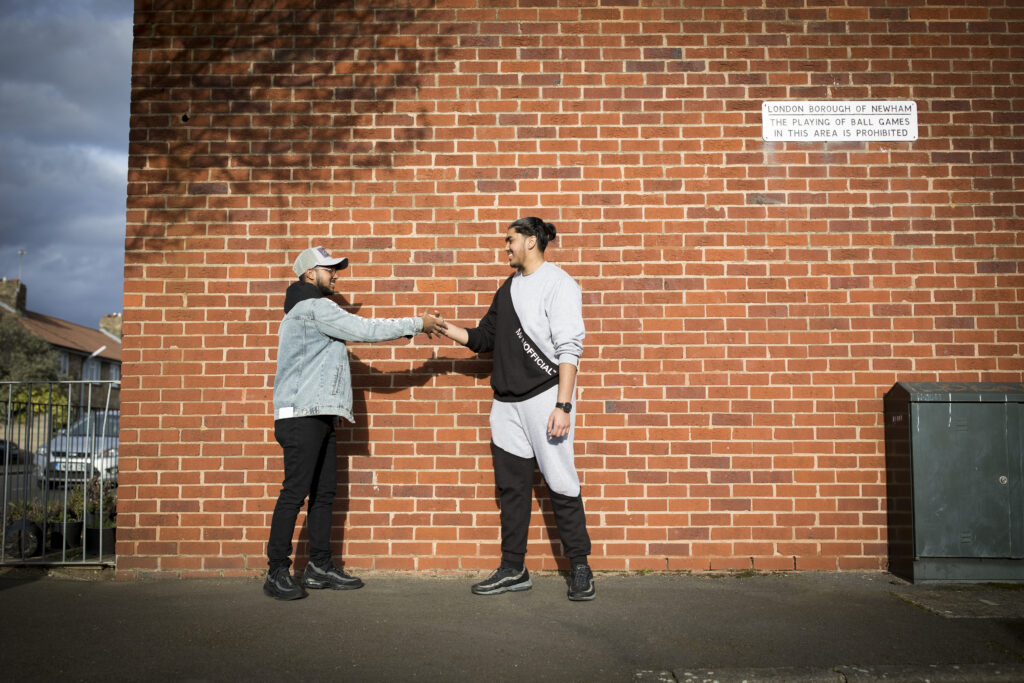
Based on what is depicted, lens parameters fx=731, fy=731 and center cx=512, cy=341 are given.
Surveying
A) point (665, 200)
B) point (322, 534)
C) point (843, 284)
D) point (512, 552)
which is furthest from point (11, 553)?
point (843, 284)

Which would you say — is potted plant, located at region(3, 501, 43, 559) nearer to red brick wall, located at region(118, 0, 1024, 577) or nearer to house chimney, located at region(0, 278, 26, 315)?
red brick wall, located at region(118, 0, 1024, 577)

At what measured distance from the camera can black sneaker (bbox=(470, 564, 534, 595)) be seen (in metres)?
4.28

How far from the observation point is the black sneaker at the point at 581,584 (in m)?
4.12

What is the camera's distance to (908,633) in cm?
352

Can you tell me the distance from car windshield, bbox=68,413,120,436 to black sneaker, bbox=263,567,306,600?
2.56m

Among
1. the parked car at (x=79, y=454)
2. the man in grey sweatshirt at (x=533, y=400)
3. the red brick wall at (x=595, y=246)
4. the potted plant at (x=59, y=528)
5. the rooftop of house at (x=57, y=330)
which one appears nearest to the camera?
the man in grey sweatshirt at (x=533, y=400)

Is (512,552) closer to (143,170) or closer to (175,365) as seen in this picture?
(175,365)

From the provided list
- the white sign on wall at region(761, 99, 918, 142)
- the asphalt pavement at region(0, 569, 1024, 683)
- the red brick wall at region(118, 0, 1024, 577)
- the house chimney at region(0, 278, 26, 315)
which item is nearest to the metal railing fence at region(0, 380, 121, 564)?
the asphalt pavement at region(0, 569, 1024, 683)

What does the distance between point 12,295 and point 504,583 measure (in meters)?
52.8

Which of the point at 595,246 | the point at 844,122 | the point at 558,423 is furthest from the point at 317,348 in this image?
the point at 844,122

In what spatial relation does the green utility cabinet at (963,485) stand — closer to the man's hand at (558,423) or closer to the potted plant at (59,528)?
the man's hand at (558,423)

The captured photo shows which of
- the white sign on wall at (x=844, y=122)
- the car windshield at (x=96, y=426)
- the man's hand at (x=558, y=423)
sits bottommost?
the car windshield at (x=96, y=426)

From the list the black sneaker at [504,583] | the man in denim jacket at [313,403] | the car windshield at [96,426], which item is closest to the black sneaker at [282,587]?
the man in denim jacket at [313,403]

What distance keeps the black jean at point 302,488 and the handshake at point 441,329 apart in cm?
83
